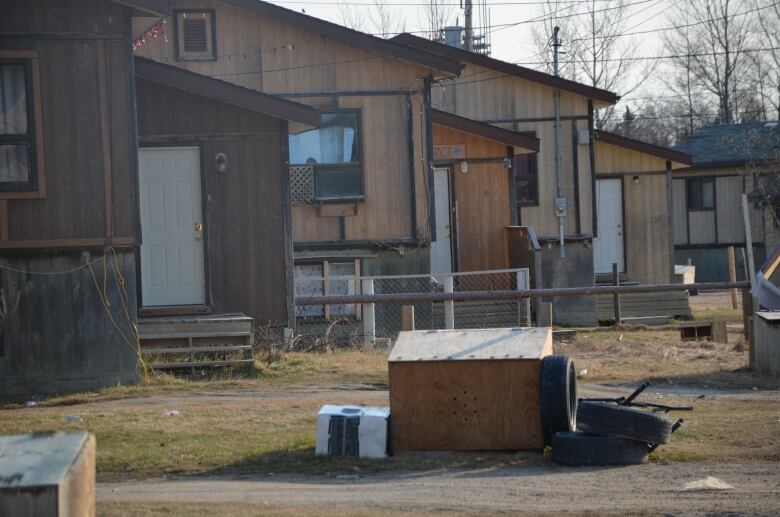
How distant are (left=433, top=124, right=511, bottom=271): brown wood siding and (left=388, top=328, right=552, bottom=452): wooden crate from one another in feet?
46.8

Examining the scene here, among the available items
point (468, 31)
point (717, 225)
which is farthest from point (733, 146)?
point (468, 31)

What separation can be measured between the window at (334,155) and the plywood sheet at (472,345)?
10259 mm

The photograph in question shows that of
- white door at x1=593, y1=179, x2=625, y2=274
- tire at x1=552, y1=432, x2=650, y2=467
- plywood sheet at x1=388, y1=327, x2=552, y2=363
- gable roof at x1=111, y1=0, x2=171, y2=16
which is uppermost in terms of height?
gable roof at x1=111, y1=0, x2=171, y2=16

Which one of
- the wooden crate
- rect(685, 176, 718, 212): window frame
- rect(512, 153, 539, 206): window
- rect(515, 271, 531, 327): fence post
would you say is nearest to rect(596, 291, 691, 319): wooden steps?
rect(512, 153, 539, 206): window

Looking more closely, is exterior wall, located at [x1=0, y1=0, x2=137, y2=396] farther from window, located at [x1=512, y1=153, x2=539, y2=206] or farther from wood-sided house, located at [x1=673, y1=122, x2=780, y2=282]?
wood-sided house, located at [x1=673, y1=122, x2=780, y2=282]

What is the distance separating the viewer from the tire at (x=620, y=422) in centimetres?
948

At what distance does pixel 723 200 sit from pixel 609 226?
12.6 metres

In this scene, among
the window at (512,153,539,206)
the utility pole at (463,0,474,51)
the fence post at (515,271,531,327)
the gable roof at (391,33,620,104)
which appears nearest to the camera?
the fence post at (515,271,531,327)

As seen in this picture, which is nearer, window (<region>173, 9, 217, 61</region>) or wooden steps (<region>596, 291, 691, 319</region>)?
window (<region>173, 9, 217, 61</region>)

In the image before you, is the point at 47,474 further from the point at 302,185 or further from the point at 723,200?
the point at 723,200

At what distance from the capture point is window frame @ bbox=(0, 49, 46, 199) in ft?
44.4

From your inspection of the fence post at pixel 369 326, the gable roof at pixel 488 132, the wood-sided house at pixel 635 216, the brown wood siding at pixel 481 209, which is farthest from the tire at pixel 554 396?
the wood-sided house at pixel 635 216

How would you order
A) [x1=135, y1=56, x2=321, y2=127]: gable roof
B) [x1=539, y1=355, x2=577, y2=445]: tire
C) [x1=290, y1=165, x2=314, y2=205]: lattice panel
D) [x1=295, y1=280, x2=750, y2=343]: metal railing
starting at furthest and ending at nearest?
[x1=290, y1=165, x2=314, y2=205]: lattice panel
[x1=295, y1=280, x2=750, y2=343]: metal railing
[x1=135, y1=56, x2=321, y2=127]: gable roof
[x1=539, y1=355, x2=577, y2=445]: tire

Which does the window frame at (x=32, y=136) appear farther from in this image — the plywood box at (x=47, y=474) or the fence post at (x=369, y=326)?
the plywood box at (x=47, y=474)
